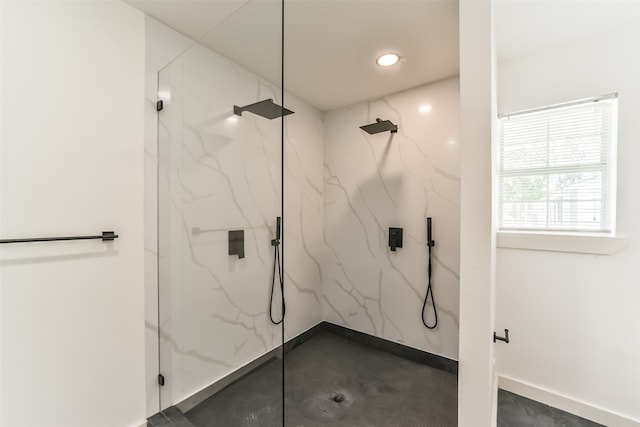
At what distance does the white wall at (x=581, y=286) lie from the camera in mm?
1440

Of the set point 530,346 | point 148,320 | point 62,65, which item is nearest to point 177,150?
point 62,65

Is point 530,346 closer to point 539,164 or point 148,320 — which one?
point 539,164

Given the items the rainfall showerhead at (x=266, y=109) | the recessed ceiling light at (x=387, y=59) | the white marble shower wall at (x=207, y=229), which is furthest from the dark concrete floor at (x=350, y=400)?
the recessed ceiling light at (x=387, y=59)

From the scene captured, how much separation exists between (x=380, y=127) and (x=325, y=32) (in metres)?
0.91

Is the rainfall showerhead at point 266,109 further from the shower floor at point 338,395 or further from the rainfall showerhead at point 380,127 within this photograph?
the shower floor at point 338,395

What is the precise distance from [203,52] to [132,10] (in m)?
0.37

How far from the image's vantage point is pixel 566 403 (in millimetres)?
1603

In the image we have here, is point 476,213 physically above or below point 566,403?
above

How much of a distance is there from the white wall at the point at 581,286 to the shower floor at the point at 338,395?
613 mm

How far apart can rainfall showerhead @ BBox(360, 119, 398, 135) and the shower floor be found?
1882 mm

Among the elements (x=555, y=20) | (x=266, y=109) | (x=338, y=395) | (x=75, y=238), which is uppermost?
(x=555, y=20)

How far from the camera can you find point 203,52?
5.18ft

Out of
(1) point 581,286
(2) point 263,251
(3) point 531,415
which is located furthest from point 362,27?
(3) point 531,415

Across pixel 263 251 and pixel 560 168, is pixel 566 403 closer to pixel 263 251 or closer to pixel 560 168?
pixel 560 168
